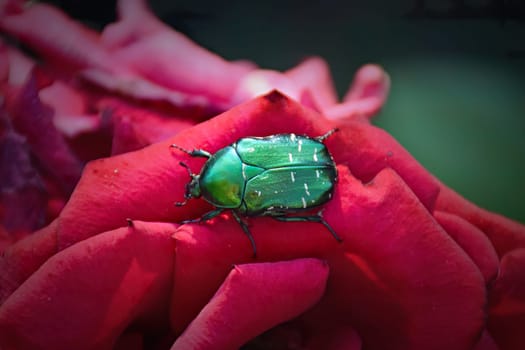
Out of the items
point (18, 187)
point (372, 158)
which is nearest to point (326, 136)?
point (372, 158)

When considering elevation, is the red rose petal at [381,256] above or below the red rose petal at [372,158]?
below

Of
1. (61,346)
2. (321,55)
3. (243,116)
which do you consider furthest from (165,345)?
(321,55)

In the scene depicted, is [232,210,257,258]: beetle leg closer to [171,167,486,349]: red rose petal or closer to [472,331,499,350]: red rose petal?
[171,167,486,349]: red rose petal

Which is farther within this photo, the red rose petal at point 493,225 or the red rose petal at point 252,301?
the red rose petal at point 493,225

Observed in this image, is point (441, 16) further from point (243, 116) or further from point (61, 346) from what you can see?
point (61, 346)

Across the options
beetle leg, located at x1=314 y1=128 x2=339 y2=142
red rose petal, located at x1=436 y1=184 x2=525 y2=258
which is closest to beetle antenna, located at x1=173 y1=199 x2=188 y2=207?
beetle leg, located at x1=314 y1=128 x2=339 y2=142

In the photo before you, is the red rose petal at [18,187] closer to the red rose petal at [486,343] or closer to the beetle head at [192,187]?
A: the beetle head at [192,187]

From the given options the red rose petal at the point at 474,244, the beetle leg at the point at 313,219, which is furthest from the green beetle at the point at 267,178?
the red rose petal at the point at 474,244
